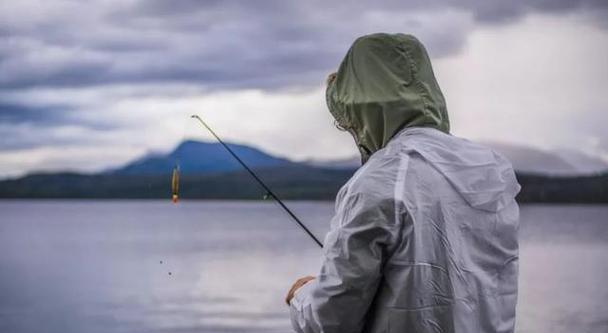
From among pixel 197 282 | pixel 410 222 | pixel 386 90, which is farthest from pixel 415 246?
pixel 197 282

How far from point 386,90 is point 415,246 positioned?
42 cm

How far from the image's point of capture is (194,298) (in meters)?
24.9

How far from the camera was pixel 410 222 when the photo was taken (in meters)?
2.22

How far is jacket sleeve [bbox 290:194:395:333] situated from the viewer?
221 cm

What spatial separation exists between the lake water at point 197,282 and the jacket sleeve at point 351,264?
23.1 feet

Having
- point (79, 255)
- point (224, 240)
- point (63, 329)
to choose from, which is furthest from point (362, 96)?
point (224, 240)

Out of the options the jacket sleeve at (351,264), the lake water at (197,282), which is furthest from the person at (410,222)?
the lake water at (197,282)

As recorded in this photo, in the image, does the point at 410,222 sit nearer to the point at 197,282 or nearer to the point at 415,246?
the point at 415,246

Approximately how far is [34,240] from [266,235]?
13.3m

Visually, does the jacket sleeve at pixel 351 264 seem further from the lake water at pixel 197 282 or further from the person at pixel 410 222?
the lake water at pixel 197 282

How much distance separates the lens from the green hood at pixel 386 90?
2.39 meters

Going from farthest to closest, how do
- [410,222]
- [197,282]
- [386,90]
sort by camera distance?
[197,282]
[386,90]
[410,222]

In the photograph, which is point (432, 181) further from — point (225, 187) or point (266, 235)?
point (225, 187)

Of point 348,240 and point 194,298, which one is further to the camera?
point 194,298
